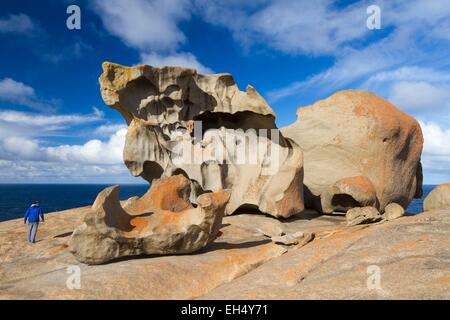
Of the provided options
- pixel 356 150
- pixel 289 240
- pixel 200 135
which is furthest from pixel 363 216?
pixel 200 135

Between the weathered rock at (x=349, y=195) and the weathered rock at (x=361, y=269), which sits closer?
the weathered rock at (x=361, y=269)

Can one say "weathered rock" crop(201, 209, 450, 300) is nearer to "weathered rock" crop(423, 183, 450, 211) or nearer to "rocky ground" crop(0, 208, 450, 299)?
"rocky ground" crop(0, 208, 450, 299)

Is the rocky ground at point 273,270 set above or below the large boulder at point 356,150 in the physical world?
below

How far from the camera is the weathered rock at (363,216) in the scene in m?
12.4

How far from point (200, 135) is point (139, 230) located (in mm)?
9484

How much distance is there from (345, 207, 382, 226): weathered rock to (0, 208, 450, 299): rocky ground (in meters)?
1.50

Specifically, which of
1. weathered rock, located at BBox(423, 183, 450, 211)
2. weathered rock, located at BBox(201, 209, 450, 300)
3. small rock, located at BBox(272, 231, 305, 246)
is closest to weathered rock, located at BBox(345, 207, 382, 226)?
weathered rock, located at BBox(201, 209, 450, 300)

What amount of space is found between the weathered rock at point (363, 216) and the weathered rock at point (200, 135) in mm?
2682

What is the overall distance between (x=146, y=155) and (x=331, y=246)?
34.5 feet

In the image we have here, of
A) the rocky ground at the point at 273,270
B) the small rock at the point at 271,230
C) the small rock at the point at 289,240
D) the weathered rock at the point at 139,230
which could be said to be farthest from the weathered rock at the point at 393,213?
the weathered rock at the point at 139,230

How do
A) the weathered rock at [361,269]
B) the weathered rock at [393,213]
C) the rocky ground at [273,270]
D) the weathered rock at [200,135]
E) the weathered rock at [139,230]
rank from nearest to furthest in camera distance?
the weathered rock at [361,269] → the rocky ground at [273,270] → the weathered rock at [139,230] → the weathered rock at [393,213] → the weathered rock at [200,135]

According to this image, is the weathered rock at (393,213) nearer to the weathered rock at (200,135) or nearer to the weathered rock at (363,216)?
the weathered rock at (363,216)

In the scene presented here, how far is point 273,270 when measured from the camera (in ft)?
24.3

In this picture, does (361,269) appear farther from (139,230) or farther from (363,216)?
(363,216)
